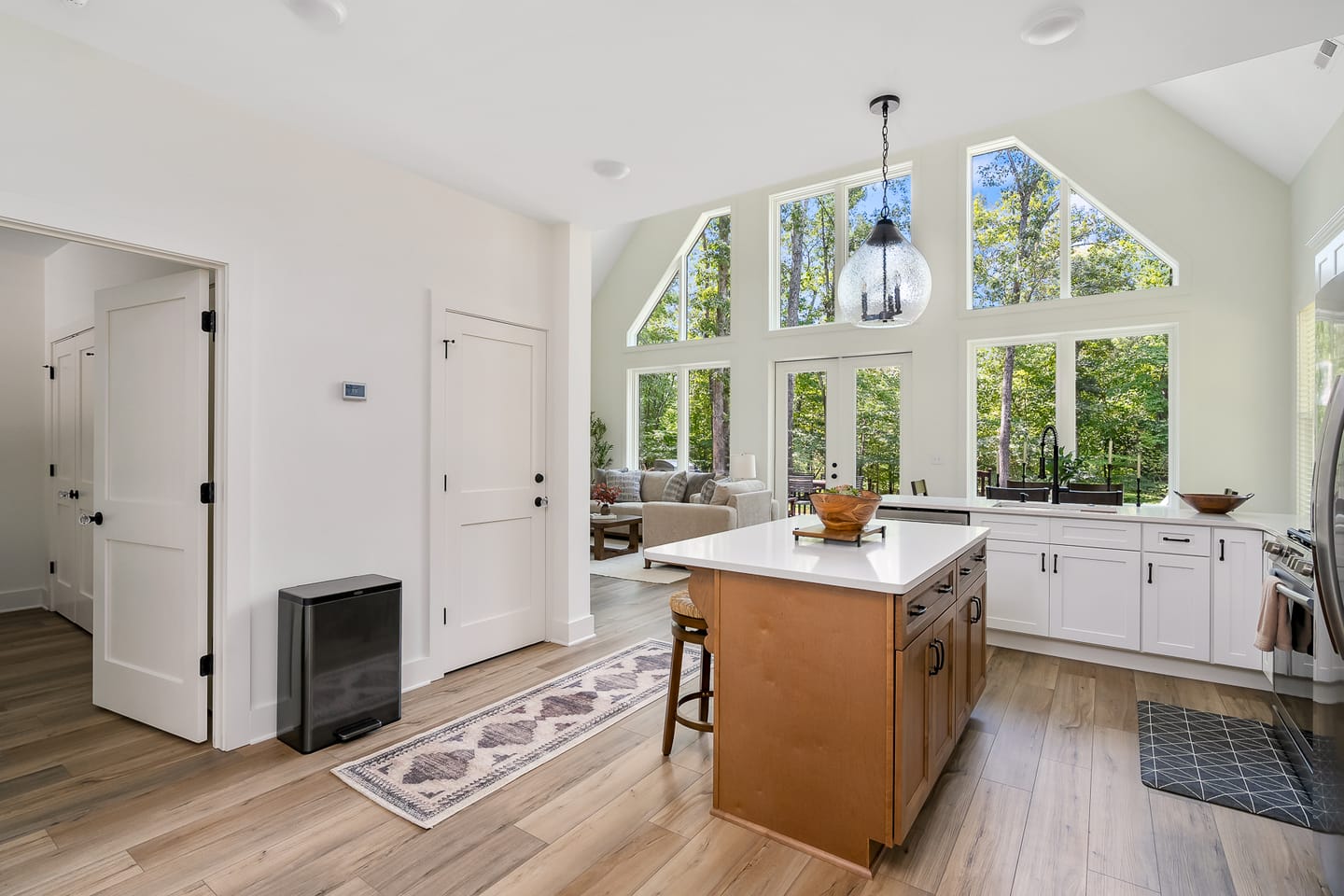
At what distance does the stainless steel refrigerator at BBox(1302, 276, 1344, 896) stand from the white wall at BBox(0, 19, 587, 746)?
343 centimetres

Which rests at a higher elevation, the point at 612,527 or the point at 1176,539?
the point at 1176,539

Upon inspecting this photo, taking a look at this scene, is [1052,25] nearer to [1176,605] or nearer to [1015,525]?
[1015,525]

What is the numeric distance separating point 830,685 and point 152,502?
2.92 meters

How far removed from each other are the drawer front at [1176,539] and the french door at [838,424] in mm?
2908

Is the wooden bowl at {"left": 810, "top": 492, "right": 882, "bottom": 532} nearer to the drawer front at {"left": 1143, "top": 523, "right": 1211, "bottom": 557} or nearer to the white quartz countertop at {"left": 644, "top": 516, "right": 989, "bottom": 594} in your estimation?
the white quartz countertop at {"left": 644, "top": 516, "right": 989, "bottom": 594}

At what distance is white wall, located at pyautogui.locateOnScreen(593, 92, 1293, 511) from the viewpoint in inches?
174

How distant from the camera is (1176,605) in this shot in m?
3.39

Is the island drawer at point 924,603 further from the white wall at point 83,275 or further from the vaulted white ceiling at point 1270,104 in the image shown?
the white wall at point 83,275

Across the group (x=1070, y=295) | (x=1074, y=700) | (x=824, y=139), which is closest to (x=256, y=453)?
(x=824, y=139)

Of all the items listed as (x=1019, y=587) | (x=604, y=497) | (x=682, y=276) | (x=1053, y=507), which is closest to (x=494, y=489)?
(x=1019, y=587)

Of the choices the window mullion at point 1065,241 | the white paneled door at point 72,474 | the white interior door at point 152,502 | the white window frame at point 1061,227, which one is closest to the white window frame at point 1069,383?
the white window frame at point 1061,227

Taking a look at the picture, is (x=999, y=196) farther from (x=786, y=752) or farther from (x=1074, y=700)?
(x=786, y=752)

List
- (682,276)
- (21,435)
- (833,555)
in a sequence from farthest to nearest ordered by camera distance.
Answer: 1. (682,276)
2. (21,435)
3. (833,555)

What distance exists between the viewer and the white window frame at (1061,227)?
493cm
